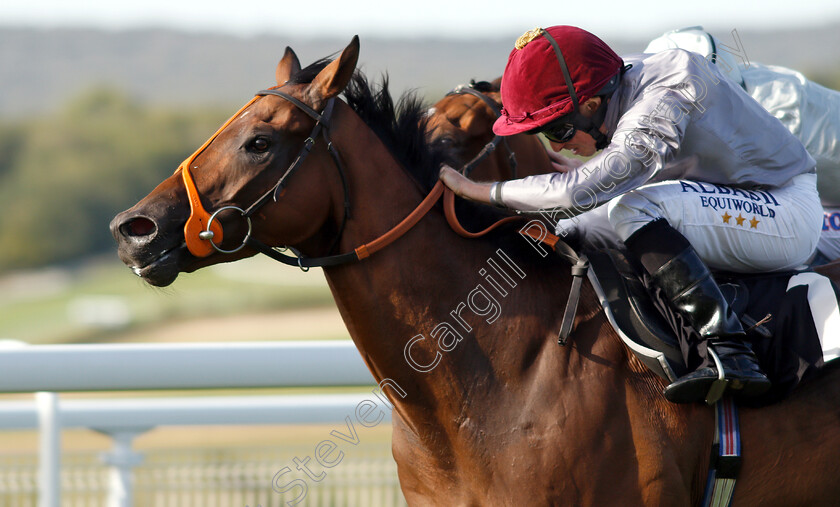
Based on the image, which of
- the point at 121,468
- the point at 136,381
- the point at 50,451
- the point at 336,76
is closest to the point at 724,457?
the point at 336,76

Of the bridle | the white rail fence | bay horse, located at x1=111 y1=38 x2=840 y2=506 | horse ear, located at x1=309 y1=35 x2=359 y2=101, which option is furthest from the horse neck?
the bridle

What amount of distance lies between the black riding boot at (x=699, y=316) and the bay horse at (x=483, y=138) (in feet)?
4.90

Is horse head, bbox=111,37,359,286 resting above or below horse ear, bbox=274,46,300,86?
below

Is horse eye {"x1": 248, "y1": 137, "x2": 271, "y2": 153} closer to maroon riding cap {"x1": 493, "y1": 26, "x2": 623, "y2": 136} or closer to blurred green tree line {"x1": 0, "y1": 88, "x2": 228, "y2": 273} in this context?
maroon riding cap {"x1": 493, "y1": 26, "x2": 623, "y2": 136}

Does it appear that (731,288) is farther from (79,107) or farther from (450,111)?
(79,107)

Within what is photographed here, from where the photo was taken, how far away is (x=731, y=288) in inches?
104

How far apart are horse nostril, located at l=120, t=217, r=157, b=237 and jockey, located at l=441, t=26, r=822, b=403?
81 centimetres

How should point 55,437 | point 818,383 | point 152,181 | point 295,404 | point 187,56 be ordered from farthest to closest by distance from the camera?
1. point 187,56
2. point 152,181
3. point 295,404
4. point 55,437
5. point 818,383

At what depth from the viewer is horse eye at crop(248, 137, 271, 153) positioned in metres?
2.47

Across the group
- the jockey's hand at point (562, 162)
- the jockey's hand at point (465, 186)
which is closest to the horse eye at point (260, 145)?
the jockey's hand at point (465, 186)

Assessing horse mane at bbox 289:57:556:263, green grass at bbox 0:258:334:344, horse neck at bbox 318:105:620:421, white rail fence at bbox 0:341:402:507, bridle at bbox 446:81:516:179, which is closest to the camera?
horse neck at bbox 318:105:620:421

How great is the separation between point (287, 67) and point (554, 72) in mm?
771

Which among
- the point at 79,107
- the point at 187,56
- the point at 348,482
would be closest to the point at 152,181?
the point at 79,107

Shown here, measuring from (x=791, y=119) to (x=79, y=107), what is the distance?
2337 inches
